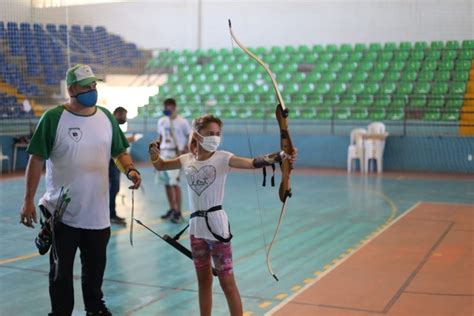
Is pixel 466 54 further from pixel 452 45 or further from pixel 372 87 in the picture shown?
pixel 372 87

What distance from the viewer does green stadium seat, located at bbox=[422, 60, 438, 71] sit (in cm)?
1927

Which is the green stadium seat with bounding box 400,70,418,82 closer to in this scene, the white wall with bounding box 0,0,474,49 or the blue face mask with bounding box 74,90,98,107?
the white wall with bounding box 0,0,474,49

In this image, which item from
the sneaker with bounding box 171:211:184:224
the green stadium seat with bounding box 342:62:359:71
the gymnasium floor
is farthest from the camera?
the green stadium seat with bounding box 342:62:359:71

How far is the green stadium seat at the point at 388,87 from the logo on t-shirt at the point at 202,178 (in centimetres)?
1599

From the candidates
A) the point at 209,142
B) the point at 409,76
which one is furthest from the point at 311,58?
the point at 209,142

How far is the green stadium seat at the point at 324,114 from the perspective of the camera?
20.1m

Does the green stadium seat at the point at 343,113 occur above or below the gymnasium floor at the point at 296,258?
above

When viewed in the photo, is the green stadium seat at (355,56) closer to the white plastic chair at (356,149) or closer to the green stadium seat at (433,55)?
the green stadium seat at (433,55)

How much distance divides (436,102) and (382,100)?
1.59 metres

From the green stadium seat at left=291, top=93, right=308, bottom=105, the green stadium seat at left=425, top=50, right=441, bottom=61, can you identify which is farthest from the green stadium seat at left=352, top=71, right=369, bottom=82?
the green stadium seat at left=425, top=50, right=441, bottom=61

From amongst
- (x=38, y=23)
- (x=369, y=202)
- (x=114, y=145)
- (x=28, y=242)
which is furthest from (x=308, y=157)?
(x=114, y=145)

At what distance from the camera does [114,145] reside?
16.2ft

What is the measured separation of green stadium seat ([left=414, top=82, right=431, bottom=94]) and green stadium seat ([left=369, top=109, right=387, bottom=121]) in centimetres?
111

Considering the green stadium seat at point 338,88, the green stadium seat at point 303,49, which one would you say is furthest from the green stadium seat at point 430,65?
the green stadium seat at point 303,49
